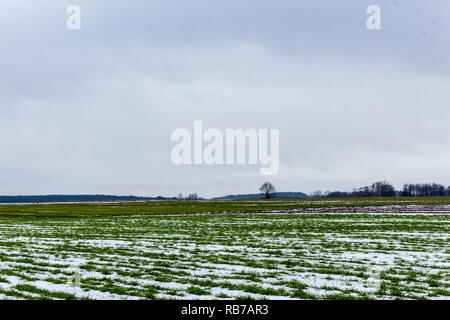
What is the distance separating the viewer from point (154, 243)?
23750 millimetres

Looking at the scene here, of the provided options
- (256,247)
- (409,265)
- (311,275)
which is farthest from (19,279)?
(409,265)

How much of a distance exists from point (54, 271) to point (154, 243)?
9.16m

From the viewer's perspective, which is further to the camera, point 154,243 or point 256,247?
point 154,243
